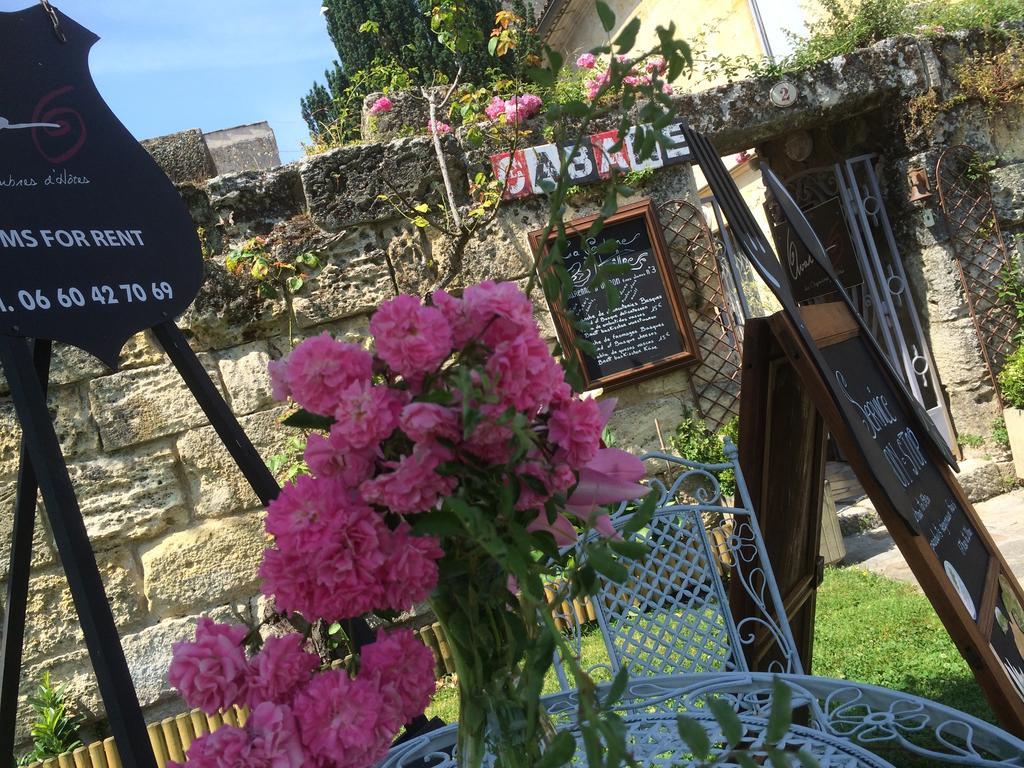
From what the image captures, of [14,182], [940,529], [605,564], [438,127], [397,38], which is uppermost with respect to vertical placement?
[397,38]

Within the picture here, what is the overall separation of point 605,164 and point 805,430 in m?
2.88

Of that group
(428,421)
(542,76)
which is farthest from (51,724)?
(542,76)

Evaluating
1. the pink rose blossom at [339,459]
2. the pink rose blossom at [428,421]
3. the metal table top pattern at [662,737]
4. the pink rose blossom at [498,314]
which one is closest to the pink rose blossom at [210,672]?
the pink rose blossom at [339,459]

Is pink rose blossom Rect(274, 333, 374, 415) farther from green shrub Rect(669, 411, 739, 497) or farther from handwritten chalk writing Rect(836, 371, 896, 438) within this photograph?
green shrub Rect(669, 411, 739, 497)

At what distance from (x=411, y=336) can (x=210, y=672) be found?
1.42 feet

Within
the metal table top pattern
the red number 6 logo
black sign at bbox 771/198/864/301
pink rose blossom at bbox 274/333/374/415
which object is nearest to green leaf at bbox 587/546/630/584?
pink rose blossom at bbox 274/333/374/415

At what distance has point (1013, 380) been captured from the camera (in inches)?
202

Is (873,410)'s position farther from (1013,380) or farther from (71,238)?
(1013,380)

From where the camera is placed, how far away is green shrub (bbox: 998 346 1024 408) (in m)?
5.09

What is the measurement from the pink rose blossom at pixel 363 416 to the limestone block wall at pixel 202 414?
3.31 metres

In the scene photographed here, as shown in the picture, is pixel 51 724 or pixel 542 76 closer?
pixel 542 76

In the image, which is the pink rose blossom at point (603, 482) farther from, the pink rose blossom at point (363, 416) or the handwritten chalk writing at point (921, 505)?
the handwritten chalk writing at point (921, 505)

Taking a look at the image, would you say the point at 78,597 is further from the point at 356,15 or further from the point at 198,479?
the point at 356,15

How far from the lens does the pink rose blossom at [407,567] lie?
86 cm
